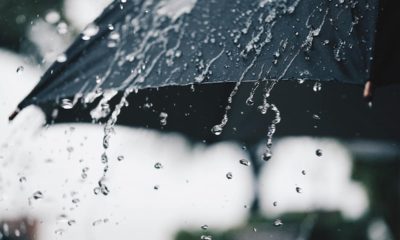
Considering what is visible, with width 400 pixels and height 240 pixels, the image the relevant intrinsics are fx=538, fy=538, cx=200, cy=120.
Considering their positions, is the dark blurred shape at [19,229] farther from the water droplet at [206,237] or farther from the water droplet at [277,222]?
the water droplet at [277,222]

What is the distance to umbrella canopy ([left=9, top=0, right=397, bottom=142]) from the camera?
4.98 feet

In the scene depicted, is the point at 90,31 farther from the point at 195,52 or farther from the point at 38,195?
the point at 38,195

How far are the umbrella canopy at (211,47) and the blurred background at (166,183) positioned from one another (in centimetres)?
65

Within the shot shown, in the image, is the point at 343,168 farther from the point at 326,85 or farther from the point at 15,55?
the point at 326,85

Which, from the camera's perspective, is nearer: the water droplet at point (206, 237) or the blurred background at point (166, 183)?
the blurred background at point (166, 183)

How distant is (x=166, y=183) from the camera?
231 inches

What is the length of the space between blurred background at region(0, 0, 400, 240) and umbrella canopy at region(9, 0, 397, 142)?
2.13 feet

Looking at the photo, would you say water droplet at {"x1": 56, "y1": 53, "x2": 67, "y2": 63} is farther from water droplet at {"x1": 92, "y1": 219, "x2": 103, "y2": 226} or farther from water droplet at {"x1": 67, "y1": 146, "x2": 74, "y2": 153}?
water droplet at {"x1": 92, "y1": 219, "x2": 103, "y2": 226}

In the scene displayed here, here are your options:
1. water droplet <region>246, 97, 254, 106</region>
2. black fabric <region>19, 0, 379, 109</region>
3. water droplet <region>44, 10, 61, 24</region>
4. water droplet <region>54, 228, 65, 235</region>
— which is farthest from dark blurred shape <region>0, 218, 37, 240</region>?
black fabric <region>19, 0, 379, 109</region>

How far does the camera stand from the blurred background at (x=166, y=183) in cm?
379

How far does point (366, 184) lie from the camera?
357 inches

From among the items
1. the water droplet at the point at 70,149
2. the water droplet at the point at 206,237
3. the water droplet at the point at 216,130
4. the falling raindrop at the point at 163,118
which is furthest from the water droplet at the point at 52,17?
the falling raindrop at the point at 163,118

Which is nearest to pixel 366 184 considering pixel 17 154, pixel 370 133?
pixel 370 133

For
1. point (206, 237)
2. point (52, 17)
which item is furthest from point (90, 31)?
point (206, 237)
